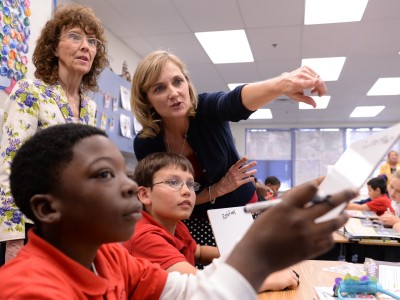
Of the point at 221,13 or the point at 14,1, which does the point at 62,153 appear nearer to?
the point at 14,1

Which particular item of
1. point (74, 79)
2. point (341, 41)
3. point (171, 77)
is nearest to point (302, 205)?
point (171, 77)

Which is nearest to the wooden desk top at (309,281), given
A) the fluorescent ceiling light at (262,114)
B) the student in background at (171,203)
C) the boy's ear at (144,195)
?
the student in background at (171,203)

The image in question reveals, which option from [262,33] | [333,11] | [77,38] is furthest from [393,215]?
[77,38]

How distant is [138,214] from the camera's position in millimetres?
620

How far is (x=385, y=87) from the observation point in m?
6.23

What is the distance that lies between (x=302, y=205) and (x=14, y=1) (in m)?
1.77

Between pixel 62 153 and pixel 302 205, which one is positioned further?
pixel 62 153

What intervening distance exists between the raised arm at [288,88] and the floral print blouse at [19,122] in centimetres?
69

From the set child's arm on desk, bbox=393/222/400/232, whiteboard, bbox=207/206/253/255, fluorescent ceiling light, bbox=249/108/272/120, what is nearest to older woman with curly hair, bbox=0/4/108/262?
whiteboard, bbox=207/206/253/255

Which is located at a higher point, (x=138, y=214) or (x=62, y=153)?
(x=62, y=153)

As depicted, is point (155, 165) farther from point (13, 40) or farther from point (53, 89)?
point (13, 40)

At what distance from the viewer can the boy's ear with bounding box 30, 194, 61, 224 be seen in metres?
0.59

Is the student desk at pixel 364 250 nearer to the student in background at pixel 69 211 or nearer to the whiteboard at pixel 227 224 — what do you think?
the whiteboard at pixel 227 224

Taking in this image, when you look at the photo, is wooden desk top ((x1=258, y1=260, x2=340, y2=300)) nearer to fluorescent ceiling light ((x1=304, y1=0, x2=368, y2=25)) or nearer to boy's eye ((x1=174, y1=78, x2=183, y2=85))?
boy's eye ((x1=174, y1=78, x2=183, y2=85))
